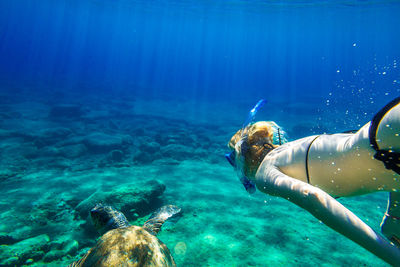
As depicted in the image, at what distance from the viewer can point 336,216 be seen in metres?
1.29

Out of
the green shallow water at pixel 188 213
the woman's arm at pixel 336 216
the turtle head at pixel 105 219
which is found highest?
the woman's arm at pixel 336 216

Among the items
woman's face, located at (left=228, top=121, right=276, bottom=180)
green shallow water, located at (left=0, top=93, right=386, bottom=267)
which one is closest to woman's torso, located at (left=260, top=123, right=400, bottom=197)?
woman's face, located at (left=228, top=121, right=276, bottom=180)

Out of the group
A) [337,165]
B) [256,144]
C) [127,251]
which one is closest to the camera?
[337,165]

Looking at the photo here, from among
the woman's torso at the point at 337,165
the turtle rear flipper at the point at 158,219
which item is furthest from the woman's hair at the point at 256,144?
the turtle rear flipper at the point at 158,219

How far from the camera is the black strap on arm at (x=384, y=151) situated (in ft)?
4.98

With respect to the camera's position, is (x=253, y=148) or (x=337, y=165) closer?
(x=337, y=165)

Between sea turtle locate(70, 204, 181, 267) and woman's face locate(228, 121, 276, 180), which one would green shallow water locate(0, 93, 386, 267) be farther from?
woman's face locate(228, 121, 276, 180)

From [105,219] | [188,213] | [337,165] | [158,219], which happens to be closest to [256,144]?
[337,165]

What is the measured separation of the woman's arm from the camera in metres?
1.20

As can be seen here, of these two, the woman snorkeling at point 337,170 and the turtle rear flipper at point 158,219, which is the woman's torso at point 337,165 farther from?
the turtle rear flipper at point 158,219

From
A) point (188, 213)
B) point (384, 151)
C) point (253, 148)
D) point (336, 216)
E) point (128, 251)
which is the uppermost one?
point (384, 151)

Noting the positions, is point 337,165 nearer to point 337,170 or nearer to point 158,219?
point 337,170

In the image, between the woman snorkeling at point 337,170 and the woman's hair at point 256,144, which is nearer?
the woman snorkeling at point 337,170

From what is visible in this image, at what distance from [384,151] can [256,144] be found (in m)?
1.10
